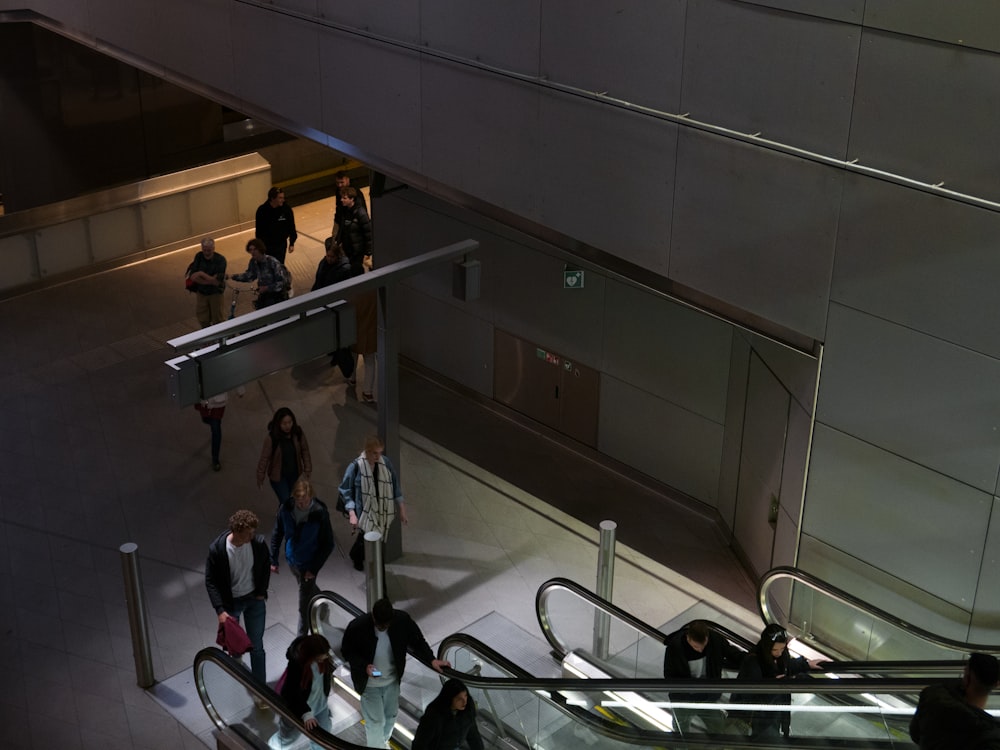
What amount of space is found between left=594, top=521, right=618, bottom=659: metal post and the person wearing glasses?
1554mm

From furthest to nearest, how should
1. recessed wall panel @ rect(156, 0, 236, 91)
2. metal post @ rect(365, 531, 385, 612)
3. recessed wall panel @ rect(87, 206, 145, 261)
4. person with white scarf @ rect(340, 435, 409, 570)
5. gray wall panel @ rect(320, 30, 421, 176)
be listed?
recessed wall panel @ rect(87, 206, 145, 261) → recessed wall panel @ rect(156, 0, 236, 91) → gray wall panel @ rect(320, 30, 421, 176) → person with white scarf @ rect(340, 435, 409, 570) → metal post @ rect(365, 531, 385, 612)

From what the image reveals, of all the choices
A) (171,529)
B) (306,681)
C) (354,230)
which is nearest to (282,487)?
(171,529)

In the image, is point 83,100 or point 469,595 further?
point 83,100

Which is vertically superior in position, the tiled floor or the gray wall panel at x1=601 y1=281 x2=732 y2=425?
the gray wall panel at x1=601 y1=281 x2=732 y2=425

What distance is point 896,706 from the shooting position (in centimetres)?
694

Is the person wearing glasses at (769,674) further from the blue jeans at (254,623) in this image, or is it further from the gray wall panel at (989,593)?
the blue jeans at (254,623)

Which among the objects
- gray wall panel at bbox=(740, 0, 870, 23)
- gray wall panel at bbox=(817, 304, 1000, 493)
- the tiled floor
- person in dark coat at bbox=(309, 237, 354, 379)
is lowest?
the tiled floor

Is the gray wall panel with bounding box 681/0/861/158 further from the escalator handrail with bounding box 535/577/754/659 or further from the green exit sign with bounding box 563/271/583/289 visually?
the green exit sign with bounding box 563/271/583/289

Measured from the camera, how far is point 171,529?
1184 centimetres

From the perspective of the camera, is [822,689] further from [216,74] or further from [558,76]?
[216,74]

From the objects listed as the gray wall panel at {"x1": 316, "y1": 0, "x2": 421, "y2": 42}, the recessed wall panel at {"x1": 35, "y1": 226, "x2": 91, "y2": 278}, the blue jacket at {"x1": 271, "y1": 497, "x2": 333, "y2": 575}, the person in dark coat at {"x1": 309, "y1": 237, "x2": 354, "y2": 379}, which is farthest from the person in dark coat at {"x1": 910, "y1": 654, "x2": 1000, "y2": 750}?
the recessed wall panel at {"x1": 35, "y1": 226, "x2": 91, "y2": 278}

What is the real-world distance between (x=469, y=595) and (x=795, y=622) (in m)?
2.85

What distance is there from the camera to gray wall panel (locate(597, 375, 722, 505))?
1222 cm

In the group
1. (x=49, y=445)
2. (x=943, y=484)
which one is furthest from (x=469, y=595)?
(x=49, y=445)
